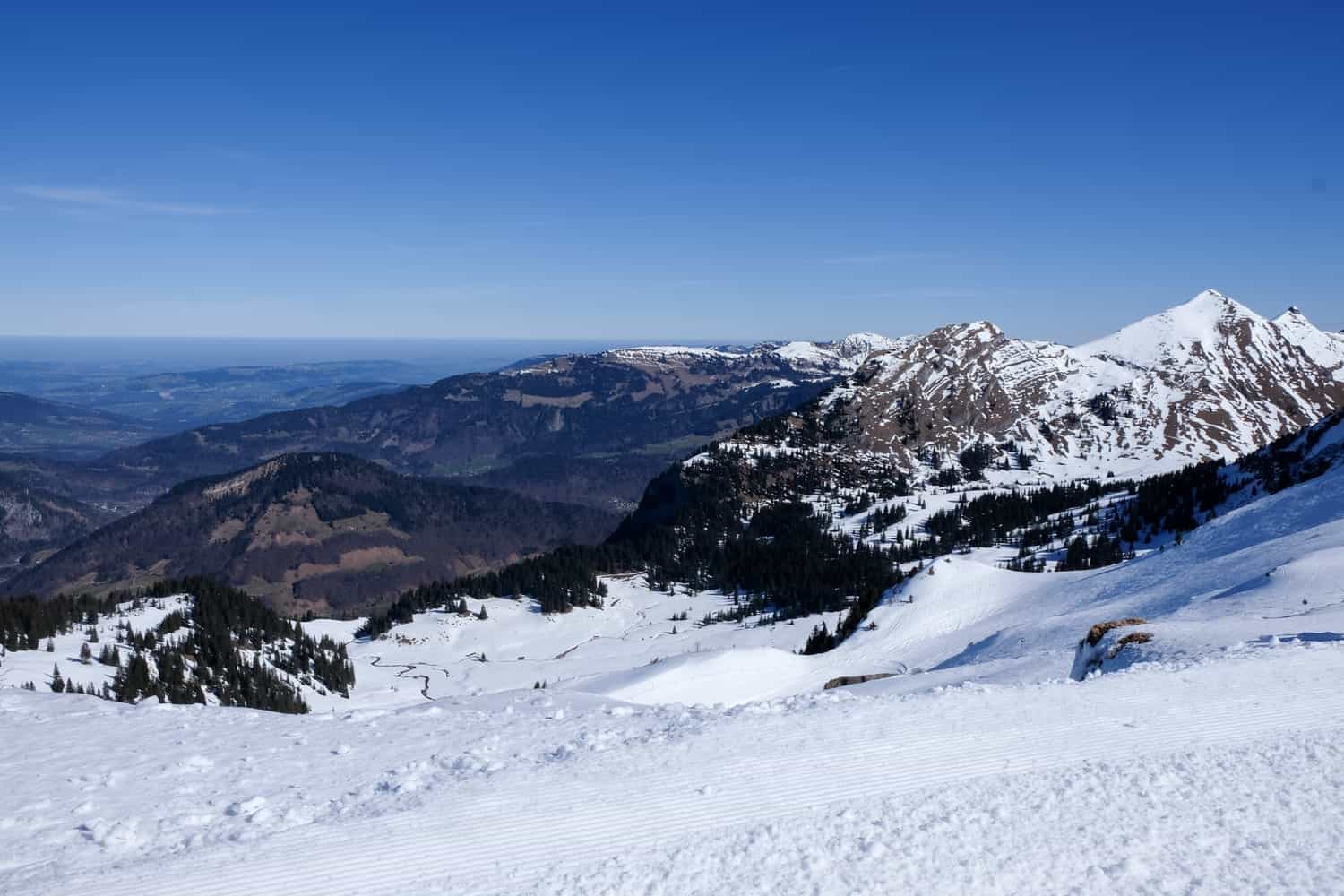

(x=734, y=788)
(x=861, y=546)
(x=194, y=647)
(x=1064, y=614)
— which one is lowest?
(x=861, y=546)

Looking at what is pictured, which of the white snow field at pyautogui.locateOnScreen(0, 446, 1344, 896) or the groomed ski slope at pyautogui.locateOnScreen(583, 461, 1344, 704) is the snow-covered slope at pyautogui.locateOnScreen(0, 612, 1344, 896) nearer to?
the white snow field at pyautogui.locateOnScreen(0, 446, 1344, 896)

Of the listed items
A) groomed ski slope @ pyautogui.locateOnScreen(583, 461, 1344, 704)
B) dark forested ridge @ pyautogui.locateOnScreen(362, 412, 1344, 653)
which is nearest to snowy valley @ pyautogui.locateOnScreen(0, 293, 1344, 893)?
groomed ski slope @ pyautogui.locateOnScreen(583, 461, 1344, 704)

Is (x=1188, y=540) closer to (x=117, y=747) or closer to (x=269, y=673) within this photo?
(x=117, y=747)

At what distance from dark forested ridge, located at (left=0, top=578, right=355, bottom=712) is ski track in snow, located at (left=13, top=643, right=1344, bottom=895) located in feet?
173

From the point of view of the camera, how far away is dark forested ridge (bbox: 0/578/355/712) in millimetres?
67750

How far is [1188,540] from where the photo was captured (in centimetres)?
Result: 7500

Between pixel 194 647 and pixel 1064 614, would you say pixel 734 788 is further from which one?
pixel 194 647

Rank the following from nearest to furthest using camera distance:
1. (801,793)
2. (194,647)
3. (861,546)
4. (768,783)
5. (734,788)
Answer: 1. (801,793)
2. (734,788)
3. (768,783)
4. (194,647)
5. (861,546)

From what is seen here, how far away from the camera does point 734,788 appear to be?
617 inches

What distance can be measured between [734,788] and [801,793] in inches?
58.4

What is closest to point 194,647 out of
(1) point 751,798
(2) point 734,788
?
(2) point 734,788

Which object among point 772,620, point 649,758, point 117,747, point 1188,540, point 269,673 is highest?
point 649,758

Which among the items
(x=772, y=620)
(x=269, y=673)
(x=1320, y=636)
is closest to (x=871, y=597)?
(x=772, y=620)

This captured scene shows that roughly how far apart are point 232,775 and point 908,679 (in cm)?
2857
